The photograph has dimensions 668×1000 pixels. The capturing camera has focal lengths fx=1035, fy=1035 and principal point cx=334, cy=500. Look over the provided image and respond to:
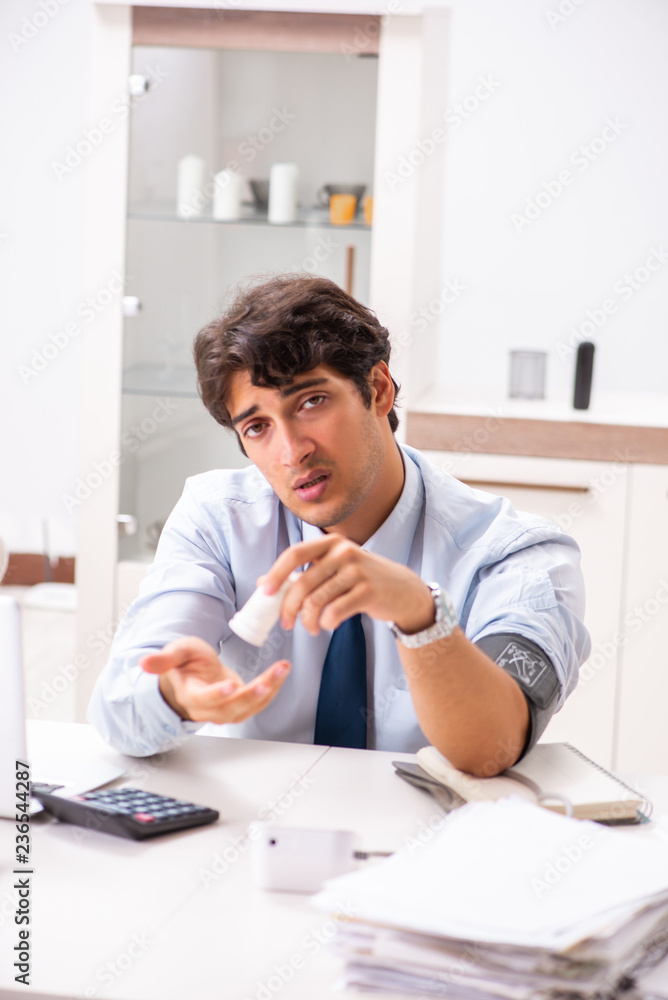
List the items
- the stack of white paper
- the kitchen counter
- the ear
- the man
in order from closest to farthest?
the stack of white paper → the man → the ear → the kitchen counter

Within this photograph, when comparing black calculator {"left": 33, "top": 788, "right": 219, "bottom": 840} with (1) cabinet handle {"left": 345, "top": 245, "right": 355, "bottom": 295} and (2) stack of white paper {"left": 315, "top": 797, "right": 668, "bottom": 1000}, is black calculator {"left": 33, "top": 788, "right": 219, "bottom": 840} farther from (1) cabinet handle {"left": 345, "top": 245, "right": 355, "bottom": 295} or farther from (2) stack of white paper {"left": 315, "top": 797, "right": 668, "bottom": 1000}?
(1) cabinet handle {"left": 345, "top": 245, "right": 355, "bottom": 295}

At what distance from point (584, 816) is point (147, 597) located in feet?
2.18

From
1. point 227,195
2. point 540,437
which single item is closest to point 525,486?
point 540,437

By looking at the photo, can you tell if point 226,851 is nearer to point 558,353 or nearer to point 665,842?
point 665,842

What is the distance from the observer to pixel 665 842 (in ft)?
3.44

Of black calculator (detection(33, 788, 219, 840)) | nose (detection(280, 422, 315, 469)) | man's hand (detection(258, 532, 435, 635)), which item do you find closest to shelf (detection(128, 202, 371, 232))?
nose (detection(280, 422, 315, 469))

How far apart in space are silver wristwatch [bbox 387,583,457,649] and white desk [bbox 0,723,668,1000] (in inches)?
7.4

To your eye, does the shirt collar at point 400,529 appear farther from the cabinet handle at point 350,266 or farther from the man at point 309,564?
the cabinet handle at point 350,266

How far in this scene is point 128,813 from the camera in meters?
1.08

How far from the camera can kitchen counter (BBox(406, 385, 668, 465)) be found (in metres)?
2.48

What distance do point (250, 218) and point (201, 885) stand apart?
2.12 m

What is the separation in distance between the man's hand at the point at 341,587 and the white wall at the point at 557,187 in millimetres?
2426

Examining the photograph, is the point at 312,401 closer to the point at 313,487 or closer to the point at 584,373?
the point at 313,487

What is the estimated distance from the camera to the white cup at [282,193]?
9.00 ft
